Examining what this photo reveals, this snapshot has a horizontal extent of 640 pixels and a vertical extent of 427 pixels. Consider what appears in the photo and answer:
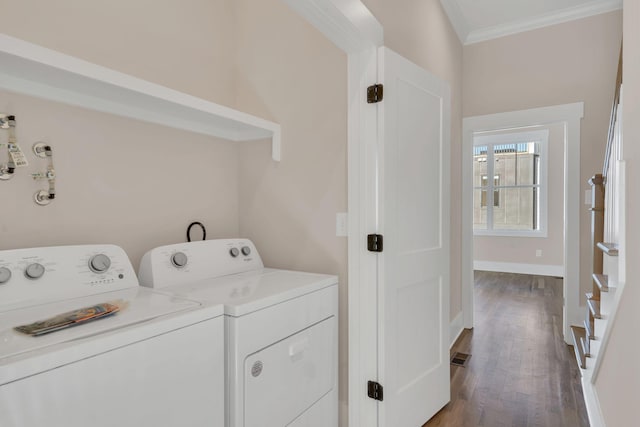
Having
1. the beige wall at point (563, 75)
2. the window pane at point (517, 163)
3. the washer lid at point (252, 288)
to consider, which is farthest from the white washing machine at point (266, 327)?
the window pane at point (517, 163)

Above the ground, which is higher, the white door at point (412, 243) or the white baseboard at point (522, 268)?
the white door at point (412, 243)

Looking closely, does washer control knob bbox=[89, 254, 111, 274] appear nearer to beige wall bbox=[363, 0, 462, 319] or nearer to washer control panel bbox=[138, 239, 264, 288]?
washer control panel bbox=[138, 239, 264, 288]

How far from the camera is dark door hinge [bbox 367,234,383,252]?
168 cm

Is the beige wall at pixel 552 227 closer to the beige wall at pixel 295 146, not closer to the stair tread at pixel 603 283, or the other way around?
the stair tread at pixel 603 283

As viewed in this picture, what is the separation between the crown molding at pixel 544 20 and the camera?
10.2 ft

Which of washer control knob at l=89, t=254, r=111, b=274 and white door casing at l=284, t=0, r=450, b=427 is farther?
white door casing at l=284, t=0, r=450, b=427

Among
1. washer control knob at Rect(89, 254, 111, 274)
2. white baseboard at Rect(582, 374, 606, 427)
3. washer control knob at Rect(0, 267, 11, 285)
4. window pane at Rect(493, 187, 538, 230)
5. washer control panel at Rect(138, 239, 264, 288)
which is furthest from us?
window pane at Rect(493, 187, 538, 230)

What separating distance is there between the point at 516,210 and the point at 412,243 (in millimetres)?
5456

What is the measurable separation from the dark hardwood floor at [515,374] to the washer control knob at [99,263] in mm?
1834

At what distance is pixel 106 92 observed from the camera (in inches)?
57.4

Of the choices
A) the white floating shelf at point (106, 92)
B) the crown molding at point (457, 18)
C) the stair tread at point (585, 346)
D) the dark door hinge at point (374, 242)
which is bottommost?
the stair tread at point (585, 346)

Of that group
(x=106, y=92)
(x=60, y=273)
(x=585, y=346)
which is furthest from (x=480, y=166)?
(x=60, y=273)

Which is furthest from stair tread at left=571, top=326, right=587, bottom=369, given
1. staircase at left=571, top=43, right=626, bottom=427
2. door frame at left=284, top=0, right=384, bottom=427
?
door frame at left=284, top=0, right=384, bottom=427

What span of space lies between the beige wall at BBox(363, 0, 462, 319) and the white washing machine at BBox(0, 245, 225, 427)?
1.65 m
